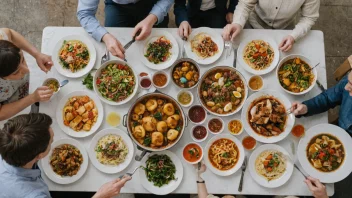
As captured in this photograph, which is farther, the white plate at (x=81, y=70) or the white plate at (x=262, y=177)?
the white plate at (x=81, y=70)

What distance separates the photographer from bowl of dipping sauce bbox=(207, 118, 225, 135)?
2.59 meters

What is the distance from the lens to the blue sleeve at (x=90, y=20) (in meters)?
2.73

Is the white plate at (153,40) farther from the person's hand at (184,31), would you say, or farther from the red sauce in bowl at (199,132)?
the red sauce in bowl at (199,132)

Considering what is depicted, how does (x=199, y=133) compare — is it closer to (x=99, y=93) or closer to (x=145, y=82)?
(x=145, y=82)

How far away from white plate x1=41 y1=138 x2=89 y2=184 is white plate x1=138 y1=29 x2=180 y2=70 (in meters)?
0.80

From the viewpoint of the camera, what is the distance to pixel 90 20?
9.15 ft

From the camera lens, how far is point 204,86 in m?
2.63

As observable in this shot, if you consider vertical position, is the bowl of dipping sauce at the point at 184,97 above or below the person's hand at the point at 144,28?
below

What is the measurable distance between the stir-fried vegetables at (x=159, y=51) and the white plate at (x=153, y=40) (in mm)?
24

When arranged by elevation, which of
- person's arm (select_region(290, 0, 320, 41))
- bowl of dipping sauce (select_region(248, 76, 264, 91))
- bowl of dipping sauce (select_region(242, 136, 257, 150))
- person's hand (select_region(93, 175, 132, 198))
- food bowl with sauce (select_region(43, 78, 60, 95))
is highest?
person's arm (select_region(290, 0, 320, 41))

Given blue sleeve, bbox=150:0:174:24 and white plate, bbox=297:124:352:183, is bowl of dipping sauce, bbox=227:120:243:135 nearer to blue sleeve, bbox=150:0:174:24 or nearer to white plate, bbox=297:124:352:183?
white plate, bbox=297:124:352:183

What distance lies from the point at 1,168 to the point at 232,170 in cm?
151

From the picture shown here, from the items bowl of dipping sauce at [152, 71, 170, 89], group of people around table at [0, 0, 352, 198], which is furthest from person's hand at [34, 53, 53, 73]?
bowl of dipping sauce at [152, 71, 170, 89]

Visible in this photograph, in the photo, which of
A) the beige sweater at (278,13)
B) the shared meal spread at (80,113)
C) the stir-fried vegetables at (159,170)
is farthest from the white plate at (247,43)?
the shared meal spread at (80,113)
